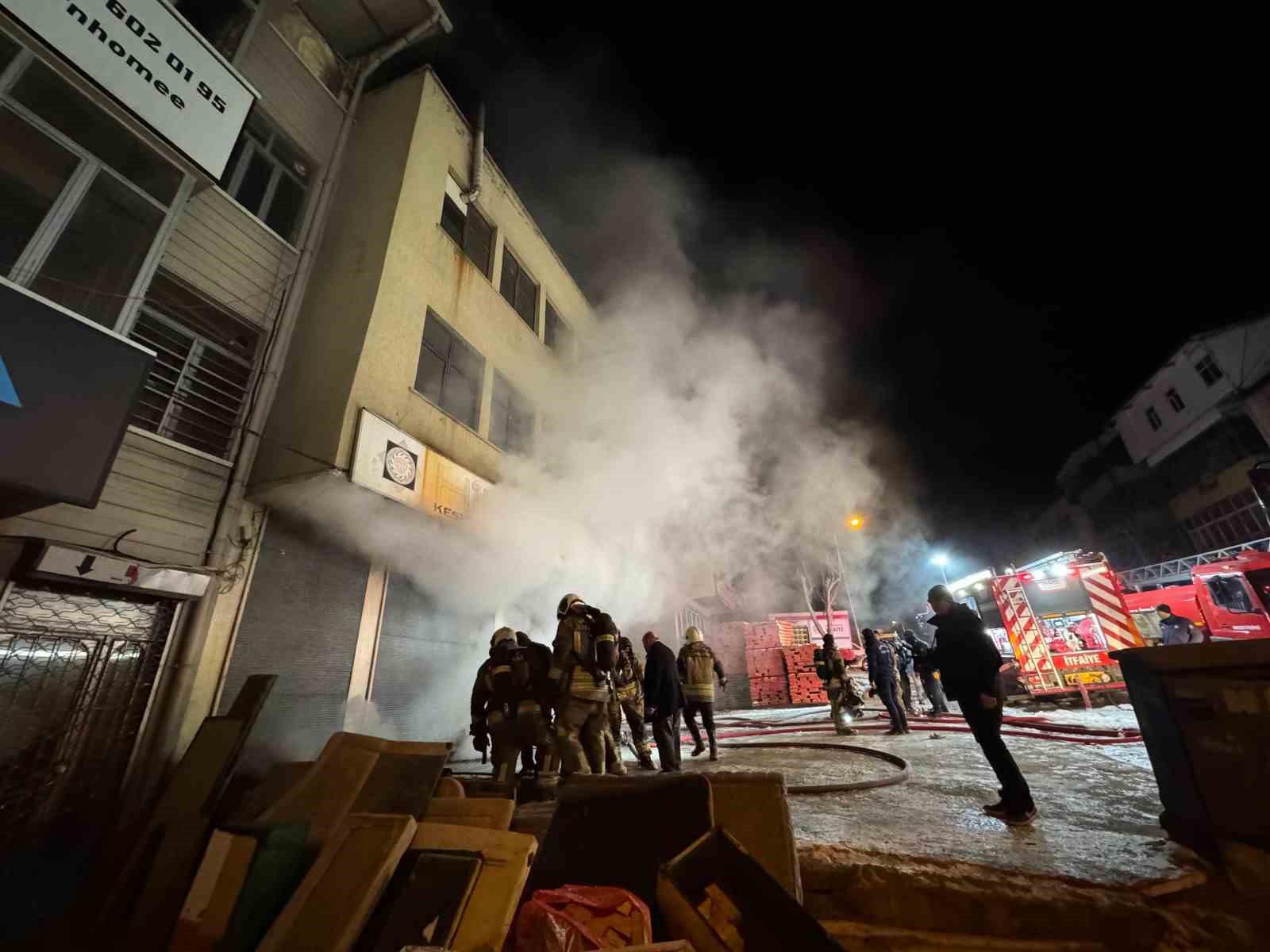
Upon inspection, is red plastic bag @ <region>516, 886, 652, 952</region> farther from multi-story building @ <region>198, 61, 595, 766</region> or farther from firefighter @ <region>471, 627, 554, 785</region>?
multi-story building @ <region>198, 61, 595, 766</region>

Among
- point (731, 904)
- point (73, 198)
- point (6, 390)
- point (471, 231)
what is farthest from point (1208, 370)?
point (73, 198)

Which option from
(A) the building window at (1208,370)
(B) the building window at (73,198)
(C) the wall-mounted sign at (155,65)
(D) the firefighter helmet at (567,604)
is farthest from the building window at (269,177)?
(A) the building window at (1208,370)

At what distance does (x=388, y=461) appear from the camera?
644cm

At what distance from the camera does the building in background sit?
19875 millimetres

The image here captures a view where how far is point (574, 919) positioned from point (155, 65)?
27.3 feet

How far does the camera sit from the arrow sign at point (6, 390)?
129 inches

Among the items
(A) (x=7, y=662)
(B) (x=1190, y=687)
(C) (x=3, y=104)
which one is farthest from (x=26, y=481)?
(B) (x=1190, y=687)

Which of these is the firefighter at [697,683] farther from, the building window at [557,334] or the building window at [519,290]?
the building window at [557,334]

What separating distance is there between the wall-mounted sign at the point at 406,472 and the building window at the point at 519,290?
5.23 meters

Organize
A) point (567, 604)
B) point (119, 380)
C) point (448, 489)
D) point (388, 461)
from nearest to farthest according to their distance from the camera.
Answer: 1. point (119, 380)
2. point (567, 604)
3. point (388, 461)
4. point (448, 489)

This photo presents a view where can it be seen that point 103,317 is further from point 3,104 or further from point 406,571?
point 406,571

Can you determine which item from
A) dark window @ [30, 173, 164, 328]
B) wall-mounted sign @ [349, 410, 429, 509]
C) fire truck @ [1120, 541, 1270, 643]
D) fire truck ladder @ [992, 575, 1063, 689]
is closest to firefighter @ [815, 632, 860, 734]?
fire truck ladder @ [992, 575, 1063, 689]

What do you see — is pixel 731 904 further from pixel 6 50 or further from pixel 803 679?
pixel 803 679

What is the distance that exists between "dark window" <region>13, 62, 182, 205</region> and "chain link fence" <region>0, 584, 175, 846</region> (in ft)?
14.1
